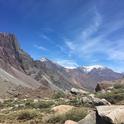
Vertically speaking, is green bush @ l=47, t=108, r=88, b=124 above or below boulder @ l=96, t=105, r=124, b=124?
above

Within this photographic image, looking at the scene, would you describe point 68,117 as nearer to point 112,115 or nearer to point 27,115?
point 27,115

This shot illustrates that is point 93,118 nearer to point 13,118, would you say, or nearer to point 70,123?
point 70,123

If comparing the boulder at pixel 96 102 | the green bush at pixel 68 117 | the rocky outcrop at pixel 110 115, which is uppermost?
the boulder at pixel 96 102

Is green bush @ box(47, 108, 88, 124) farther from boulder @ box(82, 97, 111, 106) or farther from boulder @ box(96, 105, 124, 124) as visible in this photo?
boulder @ box(82, 97, 111, 106)

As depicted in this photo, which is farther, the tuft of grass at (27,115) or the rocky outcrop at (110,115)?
the tuft of grass at (27,115)

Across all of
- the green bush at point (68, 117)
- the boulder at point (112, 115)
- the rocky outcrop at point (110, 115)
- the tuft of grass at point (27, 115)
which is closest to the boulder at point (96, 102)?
the tuft of grass at point (27, 115)

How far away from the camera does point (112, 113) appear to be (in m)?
12.1

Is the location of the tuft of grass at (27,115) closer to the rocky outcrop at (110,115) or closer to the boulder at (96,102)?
the boulder at (96,102)

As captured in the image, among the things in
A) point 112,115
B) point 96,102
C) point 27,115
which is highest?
point 96,102

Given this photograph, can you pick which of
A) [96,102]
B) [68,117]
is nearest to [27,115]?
[68,117]

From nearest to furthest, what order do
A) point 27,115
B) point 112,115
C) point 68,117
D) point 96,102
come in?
point 112,115
point 68,117
point 27,115
point 96,102

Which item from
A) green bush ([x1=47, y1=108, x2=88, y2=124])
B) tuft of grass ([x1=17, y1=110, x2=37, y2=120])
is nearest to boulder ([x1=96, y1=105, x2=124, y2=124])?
green bush ([x1=47, y1=108, x2=88, y2=124])

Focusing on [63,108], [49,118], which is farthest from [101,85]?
[49,118]

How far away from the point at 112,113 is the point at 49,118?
6.29 metres
